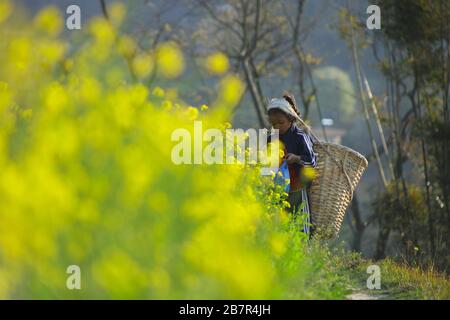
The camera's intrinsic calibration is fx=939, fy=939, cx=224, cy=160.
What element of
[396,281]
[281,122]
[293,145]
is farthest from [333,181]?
[396,281]

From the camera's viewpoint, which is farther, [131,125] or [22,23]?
[22,23]

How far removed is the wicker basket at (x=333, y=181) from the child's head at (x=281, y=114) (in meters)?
0.34

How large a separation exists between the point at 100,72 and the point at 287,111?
2.59 metres

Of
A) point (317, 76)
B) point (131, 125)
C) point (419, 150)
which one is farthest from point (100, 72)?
point (317, 76)

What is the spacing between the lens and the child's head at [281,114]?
688cm

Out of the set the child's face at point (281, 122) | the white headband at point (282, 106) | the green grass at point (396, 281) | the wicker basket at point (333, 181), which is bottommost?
the green grass at point (396, 281)

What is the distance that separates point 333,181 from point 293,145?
17.5 inches

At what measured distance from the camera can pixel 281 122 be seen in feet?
22.9

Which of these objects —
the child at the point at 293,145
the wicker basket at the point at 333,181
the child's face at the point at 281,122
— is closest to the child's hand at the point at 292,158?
the child at the point at 293,145

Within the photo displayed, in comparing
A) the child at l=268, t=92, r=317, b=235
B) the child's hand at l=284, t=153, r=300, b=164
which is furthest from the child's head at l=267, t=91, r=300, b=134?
the child's hand at l=284, t=153, r=300, b=164

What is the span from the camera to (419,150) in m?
21.0

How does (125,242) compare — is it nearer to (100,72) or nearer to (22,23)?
(100,72)

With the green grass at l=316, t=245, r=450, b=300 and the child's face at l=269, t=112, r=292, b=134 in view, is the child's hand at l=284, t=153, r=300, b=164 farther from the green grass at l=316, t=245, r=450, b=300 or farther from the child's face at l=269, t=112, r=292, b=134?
the green grass at l=316, t=245, r=450, b=300

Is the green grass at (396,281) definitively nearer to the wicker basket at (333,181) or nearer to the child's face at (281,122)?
the wicker basket at (333,181)
